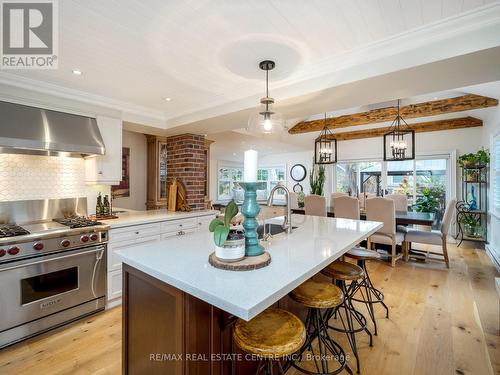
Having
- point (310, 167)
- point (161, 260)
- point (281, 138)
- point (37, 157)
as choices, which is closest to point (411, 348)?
point (161, 260)

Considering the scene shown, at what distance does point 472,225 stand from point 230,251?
556cm

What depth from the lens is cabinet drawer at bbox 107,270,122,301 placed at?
257cm

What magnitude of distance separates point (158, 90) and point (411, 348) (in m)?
3.31

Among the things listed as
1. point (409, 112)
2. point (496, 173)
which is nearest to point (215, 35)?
point (409, 112)

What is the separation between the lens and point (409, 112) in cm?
466

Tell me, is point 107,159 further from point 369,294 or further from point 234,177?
point 234,177

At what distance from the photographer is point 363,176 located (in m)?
6.59

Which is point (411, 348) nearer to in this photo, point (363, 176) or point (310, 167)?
point (363, 176)

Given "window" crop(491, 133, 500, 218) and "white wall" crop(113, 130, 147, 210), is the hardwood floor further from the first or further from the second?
"white wall" crop(113, 130, 147, 210)

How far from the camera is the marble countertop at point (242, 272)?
949 millimetres

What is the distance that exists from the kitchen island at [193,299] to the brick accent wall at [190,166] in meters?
2.09

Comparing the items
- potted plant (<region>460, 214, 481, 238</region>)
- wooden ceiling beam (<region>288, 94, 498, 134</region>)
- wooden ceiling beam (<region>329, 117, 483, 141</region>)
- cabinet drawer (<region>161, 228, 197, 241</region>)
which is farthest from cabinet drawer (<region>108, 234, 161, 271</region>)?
potted plant (<region>460, 214, 481, 238</region>)

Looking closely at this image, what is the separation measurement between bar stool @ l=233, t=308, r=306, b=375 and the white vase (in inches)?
12.1

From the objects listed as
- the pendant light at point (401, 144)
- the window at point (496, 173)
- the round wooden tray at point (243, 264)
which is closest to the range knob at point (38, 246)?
the round wooden tray at point (243, 264)
